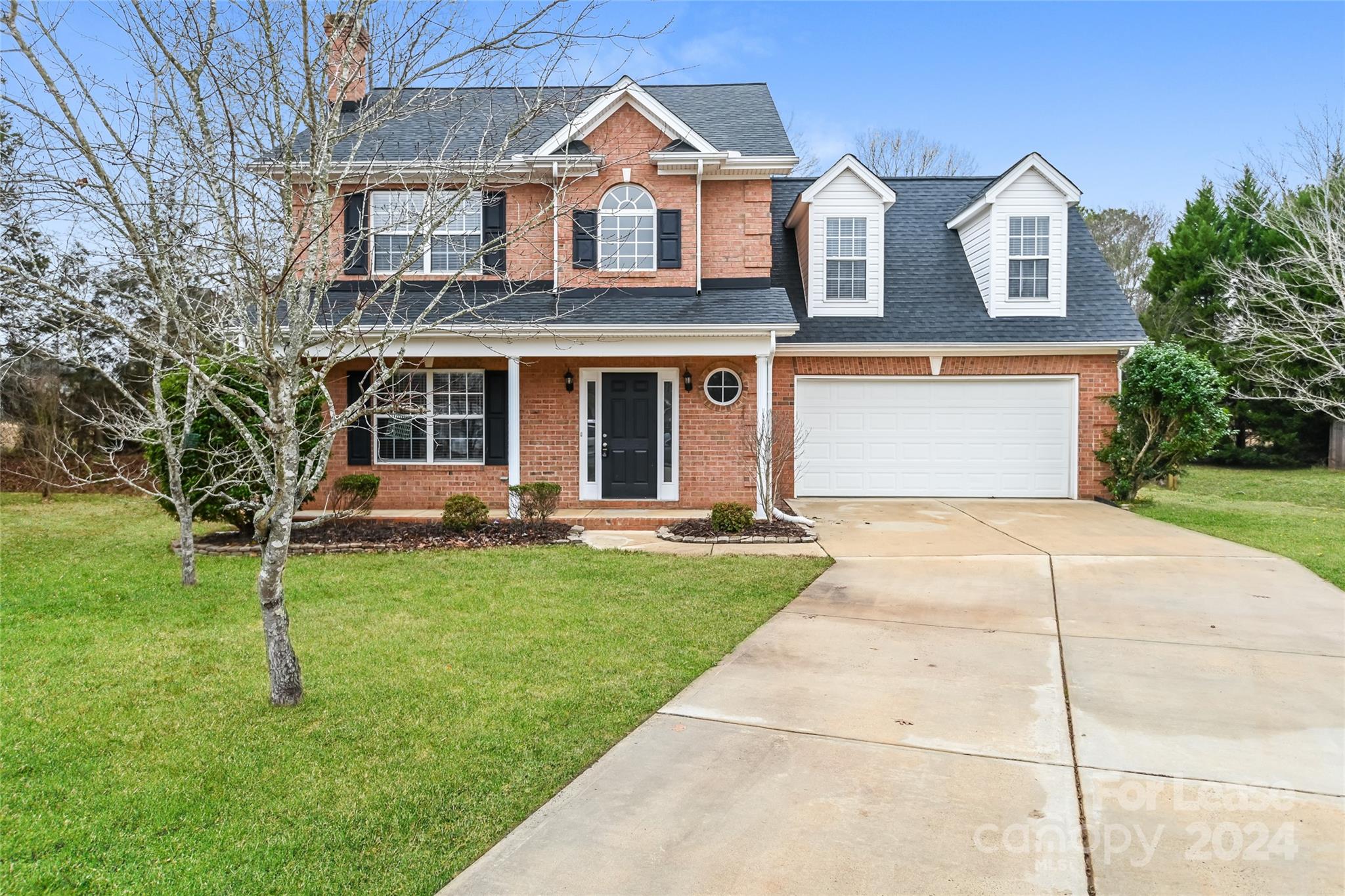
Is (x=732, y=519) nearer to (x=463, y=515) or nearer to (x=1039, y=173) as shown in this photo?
(x=463, y=515)

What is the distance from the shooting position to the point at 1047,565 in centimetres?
820

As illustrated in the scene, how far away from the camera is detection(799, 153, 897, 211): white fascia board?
44.8 ft

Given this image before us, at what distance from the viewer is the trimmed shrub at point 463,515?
10203 millimetres

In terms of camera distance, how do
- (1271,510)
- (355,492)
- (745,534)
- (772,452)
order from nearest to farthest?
(745,534) → (772,452) → (355,492) → (1271,510)

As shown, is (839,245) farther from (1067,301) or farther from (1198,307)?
(1198,307)

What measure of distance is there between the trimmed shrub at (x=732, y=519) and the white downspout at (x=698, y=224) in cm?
376

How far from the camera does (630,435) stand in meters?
12.2

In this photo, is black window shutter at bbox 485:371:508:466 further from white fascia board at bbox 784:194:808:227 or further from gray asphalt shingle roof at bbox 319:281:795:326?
white fascia board at bbox 784:194:808:227

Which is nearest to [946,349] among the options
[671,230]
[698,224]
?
[698,224]

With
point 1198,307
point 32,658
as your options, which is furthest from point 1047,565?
point 1198,307

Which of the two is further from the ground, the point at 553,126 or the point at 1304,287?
the point at 553,126

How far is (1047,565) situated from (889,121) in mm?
24329

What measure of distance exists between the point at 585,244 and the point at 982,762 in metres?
10.1

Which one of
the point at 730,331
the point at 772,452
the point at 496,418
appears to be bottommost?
the point at 772,452
